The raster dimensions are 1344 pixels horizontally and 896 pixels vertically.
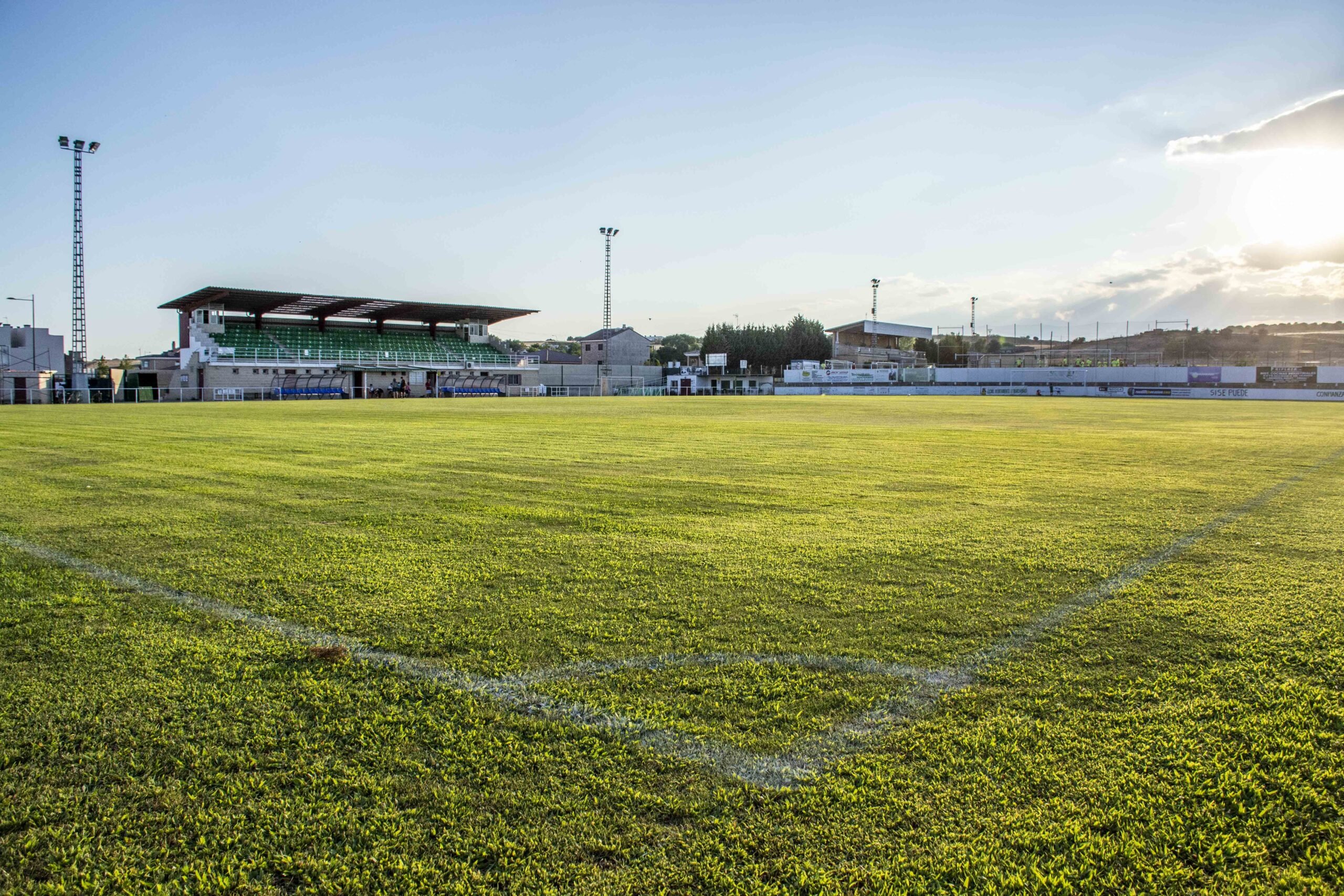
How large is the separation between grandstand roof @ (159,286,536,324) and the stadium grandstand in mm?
116

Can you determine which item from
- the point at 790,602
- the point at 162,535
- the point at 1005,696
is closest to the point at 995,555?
the point at 790,602

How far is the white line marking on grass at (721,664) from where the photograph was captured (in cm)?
215

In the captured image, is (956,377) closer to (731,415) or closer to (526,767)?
(731,415)

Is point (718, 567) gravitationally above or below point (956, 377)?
below

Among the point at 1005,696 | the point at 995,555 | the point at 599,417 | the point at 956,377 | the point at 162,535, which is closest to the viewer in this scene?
the point at 1005,696

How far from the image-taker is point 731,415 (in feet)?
78.6

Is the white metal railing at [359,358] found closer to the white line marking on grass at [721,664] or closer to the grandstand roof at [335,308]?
the grandstand roof at [335,308]

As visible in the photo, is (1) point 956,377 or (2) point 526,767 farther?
(1) point 956,377

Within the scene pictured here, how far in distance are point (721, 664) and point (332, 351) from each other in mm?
56404

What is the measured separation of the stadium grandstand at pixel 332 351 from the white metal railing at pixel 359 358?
0.08 m

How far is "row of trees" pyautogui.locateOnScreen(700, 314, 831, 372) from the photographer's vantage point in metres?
86.9

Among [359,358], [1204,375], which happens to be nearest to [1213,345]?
[1204,375]

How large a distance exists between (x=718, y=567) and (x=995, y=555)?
1712 mm

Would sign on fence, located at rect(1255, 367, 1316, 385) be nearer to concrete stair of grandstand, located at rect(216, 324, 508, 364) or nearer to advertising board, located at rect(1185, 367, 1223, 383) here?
advertising board, located at rect(1185, 367, 1223, 383)
